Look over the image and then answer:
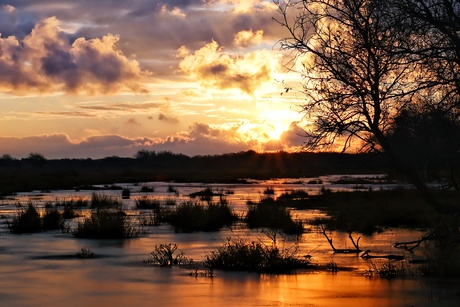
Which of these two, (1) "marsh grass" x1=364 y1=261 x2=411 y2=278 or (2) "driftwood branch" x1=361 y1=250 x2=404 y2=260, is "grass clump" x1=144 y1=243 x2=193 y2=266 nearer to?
(1) "marsh grass" x1=364 y1=261 x2=411 y2=278

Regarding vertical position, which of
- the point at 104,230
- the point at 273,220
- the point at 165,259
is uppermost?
the point at 273,220

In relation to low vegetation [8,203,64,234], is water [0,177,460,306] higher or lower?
lower

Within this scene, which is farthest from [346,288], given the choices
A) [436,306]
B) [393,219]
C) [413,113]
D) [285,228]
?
[393,219]

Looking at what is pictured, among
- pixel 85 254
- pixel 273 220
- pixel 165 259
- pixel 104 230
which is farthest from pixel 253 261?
pixel 273 220

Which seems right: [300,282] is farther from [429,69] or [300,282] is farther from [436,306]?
[429,69]

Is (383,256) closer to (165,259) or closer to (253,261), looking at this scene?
(253,261)

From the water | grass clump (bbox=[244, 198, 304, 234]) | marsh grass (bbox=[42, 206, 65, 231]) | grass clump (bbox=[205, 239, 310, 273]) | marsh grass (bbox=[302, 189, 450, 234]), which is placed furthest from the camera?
marsh grass (bbox=[42, 206, 65, 231])

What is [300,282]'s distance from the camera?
14969 mm

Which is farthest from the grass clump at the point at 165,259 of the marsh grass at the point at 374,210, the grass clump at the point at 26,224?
the grass clump at the point at 26,224

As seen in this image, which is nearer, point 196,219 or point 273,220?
point 196,219

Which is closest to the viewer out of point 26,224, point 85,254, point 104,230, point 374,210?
point 85,254

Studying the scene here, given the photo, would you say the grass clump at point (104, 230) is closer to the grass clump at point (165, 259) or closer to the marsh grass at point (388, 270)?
the grass clump at point (165, 259)

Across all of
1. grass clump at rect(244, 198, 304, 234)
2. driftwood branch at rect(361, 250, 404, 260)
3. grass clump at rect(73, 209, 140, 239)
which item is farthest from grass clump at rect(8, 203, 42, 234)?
driftwood branch at rect(361, 250, 404, 260)

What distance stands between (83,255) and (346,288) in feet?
26.4
